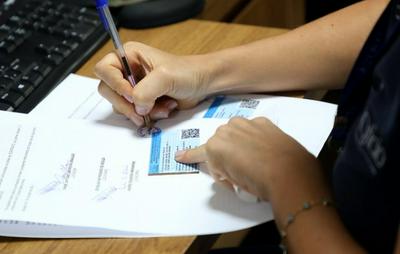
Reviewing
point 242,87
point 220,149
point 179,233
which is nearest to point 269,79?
point 242,87

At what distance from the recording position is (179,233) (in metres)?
0.60

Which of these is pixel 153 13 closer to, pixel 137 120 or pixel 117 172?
pixel 137 120

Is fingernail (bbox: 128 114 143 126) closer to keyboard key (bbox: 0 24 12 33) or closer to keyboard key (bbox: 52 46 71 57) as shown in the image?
keyboard key (bbox: 52 46 71 57)

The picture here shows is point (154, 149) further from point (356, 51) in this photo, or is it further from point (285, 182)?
point (356, 51)

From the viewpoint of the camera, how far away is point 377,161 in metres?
0.51

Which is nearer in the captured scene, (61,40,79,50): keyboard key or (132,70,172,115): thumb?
(132,70,172,115): thumb

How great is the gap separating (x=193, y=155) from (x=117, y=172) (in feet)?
0.32

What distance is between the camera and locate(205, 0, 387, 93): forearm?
0.81m

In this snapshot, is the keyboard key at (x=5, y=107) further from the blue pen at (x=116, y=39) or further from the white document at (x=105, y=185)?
the blue pen at (x=116, y=39)

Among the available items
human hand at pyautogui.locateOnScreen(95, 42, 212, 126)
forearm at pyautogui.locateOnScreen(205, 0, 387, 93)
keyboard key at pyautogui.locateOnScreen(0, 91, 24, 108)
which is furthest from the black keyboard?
forearm at pyautogui.locateOnScreen(205, 0, 387, 93)

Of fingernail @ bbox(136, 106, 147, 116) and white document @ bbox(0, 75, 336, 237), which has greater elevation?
fingernail @ bbox(136, 106, 147, 116)

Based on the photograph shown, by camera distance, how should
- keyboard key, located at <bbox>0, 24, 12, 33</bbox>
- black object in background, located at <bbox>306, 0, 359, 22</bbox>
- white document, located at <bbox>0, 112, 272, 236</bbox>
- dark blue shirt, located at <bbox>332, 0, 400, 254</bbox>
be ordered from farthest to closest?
black object in background, located at <bbox>306, 0, 359, 22</bbox> < keyboard key, located at <bbox>0, 24, 12, 33</bbox> < white document, located at <bbox>0, 112, 272, 236</bbox> < dark blue shirt, located at <bbox>332, 0, 400, 254</bbox>

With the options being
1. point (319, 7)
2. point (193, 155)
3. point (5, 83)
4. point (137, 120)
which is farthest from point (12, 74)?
point (319, 7)

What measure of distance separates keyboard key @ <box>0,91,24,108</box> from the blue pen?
17 centimetres
